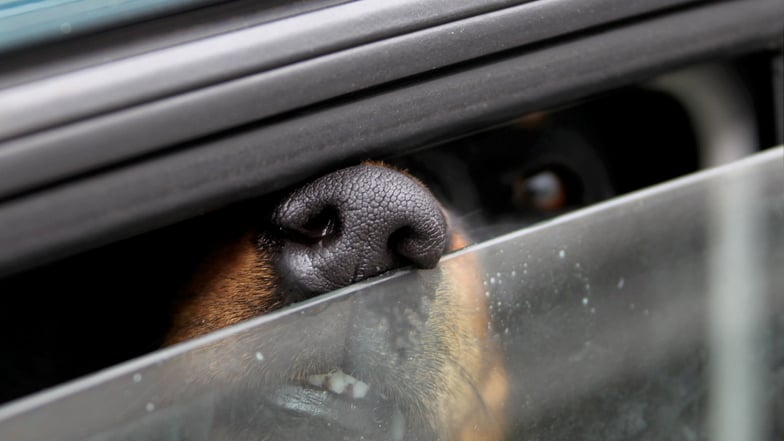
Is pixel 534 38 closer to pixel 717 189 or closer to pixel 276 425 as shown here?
pixel 717 189

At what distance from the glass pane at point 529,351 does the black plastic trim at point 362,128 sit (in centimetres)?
→ 15

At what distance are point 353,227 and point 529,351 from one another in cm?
31

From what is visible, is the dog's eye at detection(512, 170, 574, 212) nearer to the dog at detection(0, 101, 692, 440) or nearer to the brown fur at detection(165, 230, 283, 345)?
the dog at detection(0, 101, 692, 440)

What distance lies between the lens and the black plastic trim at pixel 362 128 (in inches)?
29.6

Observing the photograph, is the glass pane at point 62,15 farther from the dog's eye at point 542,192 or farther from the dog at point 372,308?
the dog's eye at point 542,192

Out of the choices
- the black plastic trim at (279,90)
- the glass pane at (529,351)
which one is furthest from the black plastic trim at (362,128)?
the glass pane at (529,351)

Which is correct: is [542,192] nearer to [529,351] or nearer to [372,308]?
[529,351]

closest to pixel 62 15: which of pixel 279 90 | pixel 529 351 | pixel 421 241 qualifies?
pixel 279 90

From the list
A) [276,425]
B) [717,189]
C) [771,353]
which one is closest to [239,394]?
[276,425]

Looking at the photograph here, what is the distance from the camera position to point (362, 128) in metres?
0.87

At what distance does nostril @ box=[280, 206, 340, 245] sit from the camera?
0.87m

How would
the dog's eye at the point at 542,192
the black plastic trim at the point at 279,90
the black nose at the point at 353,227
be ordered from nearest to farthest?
the black plastic trim at the point at 279,90
the black nose at the point at 353,227
the dog's eye at the point at 542,192

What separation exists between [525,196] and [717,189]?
0.95 ft

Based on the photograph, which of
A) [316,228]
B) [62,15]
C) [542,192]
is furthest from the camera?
[542,192]
